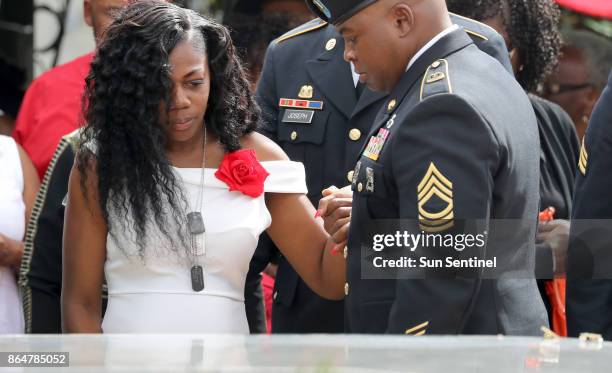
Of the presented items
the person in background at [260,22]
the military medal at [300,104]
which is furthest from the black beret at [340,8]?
the person in background at [260,22]

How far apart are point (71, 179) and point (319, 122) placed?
871 mm

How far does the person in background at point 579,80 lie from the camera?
5.02 meters

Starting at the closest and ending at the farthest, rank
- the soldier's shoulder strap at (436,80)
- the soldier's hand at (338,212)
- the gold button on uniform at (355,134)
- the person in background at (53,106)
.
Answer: the soldier's shoulder strap at (436,80) < the soldier's hand at (338,212) < the gold button on uniform at (355,134) < the person in background at (53,106)

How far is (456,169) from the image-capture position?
2516 millimetres

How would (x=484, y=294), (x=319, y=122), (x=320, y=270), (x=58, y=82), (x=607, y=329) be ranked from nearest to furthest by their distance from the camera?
(x=484, y=294) → (x=607, y=329) → (x=320, y=270) → (x=319, y=122) → (x=58, y=82)

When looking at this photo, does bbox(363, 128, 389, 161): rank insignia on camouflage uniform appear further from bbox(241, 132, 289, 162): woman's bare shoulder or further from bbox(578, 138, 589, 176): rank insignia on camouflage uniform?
bbox(578, 138, 589, 176): rank insignia on camouflage uniform

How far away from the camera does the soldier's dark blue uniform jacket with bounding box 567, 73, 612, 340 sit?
3.05m

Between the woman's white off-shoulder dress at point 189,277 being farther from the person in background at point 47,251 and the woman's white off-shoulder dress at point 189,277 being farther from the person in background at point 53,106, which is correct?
the person in background at point 53,106

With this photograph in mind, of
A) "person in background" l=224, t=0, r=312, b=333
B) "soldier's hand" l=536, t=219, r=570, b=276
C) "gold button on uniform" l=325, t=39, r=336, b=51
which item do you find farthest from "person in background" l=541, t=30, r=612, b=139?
"gold button on uniform" l=325, t=39, r=336, b=51

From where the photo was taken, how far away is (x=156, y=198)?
3.14 metres

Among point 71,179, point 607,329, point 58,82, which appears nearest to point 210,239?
point 71,179

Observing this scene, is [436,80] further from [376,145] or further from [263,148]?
[263,148]

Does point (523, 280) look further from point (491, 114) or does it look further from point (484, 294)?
point (491, 114)

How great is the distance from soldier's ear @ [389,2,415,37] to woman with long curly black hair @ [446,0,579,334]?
115 cm
